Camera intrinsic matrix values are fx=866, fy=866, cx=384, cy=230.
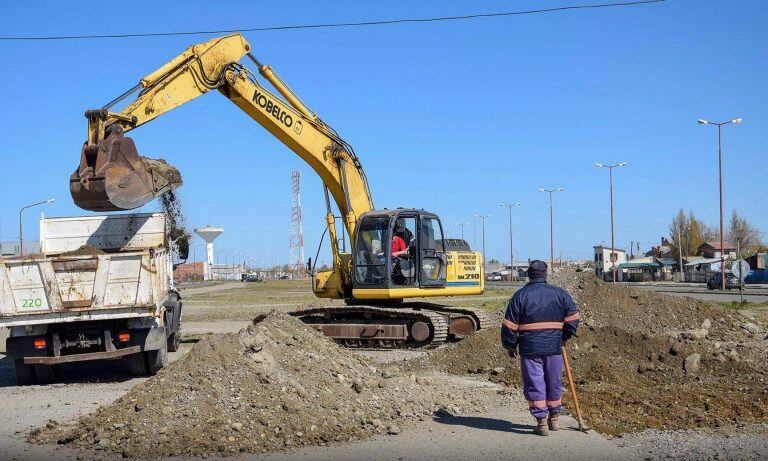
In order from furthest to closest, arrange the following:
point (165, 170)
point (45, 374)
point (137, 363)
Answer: point (165, 170)
point (137, 363)
point (45, 374)

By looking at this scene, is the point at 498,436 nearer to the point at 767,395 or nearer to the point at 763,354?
the point at 767,395

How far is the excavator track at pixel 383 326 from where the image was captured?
18125mm

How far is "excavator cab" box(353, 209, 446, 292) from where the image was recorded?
1811cm

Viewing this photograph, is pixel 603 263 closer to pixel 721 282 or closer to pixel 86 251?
pixel 721 282

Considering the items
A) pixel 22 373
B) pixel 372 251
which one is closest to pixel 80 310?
pixel 22 373

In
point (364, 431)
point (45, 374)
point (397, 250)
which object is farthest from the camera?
point (397, 250)

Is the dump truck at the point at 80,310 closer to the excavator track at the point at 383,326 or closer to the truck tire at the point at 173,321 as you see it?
the truck tire at the point at 173,321

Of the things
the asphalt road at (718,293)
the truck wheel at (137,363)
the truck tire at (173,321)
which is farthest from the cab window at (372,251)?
the asphalt road at (718,293)

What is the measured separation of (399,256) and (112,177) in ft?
22.3

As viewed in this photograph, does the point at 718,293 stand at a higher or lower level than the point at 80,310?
lower

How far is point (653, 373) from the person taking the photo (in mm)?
12273

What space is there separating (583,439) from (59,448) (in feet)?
17.2

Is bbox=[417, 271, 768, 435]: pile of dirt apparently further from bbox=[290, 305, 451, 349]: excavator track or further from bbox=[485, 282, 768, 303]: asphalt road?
bbox=[485, 282, 768, 303]: asphalt road

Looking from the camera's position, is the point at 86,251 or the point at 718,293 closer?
the point at 86,251
